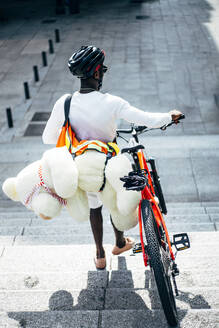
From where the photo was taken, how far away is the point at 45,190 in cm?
345

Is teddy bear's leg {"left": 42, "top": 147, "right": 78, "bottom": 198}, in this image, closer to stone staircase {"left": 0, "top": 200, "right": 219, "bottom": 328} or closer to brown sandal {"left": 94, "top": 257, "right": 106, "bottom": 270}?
stone staircase {"left": 0, "top": 200, "right": 219, "bottom": 328}

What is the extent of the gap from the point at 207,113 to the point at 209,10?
11780 millimetres

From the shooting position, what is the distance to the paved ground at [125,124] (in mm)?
3184

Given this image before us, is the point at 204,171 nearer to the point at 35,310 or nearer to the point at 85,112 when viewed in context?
the point at 85,112

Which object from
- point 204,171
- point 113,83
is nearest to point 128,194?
point 204,171

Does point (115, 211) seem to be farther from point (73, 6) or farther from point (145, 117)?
point (73, 6)

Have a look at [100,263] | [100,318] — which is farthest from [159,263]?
[100,263]

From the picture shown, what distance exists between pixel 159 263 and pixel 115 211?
2.45 ft

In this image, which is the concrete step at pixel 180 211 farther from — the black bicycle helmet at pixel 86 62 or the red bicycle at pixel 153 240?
the black bicycle helmet at pixel 86 62

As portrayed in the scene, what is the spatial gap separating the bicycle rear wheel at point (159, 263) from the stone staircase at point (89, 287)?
0.10 metres

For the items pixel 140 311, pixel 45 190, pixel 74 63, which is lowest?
pixel 140 311

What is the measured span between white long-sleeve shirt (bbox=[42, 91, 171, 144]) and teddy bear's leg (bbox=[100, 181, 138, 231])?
46cm

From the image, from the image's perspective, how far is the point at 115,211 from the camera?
3486 mm

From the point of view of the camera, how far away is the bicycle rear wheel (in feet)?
8.92
